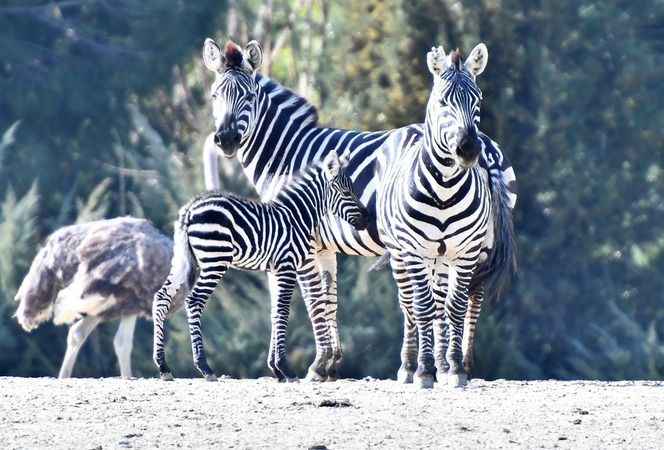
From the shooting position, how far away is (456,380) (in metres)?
12.5

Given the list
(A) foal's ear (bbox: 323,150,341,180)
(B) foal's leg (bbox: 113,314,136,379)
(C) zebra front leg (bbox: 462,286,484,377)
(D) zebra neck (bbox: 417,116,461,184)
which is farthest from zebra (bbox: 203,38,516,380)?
(B) foal's leg (bbox: 113,314,136,379)

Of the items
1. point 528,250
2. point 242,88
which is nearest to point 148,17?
point 528,250

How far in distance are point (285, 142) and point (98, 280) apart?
2152mm

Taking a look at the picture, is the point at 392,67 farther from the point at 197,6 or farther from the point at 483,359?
the point at 197,6

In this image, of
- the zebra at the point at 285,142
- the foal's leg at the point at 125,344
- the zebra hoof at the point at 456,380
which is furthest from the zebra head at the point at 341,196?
the foal's leg at the point at 125,344

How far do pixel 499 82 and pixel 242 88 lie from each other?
24.2ft

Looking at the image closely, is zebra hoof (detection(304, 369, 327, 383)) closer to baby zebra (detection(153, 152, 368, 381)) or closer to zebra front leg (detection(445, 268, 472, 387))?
baby zebra (detection(153, 152, 368, 381))

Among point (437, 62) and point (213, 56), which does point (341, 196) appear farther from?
point (437, 62)

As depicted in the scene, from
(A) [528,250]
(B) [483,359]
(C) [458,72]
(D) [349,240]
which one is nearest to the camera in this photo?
(C) [458,72]

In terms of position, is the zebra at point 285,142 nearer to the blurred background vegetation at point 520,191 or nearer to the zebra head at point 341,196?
the zebra head at point 341,196

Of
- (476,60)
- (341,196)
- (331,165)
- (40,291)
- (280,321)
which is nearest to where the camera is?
(476,60)

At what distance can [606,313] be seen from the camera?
21.3 metres

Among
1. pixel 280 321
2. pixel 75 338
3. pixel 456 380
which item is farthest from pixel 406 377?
pixel 75 338

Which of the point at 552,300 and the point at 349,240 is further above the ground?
the point at 552,300
